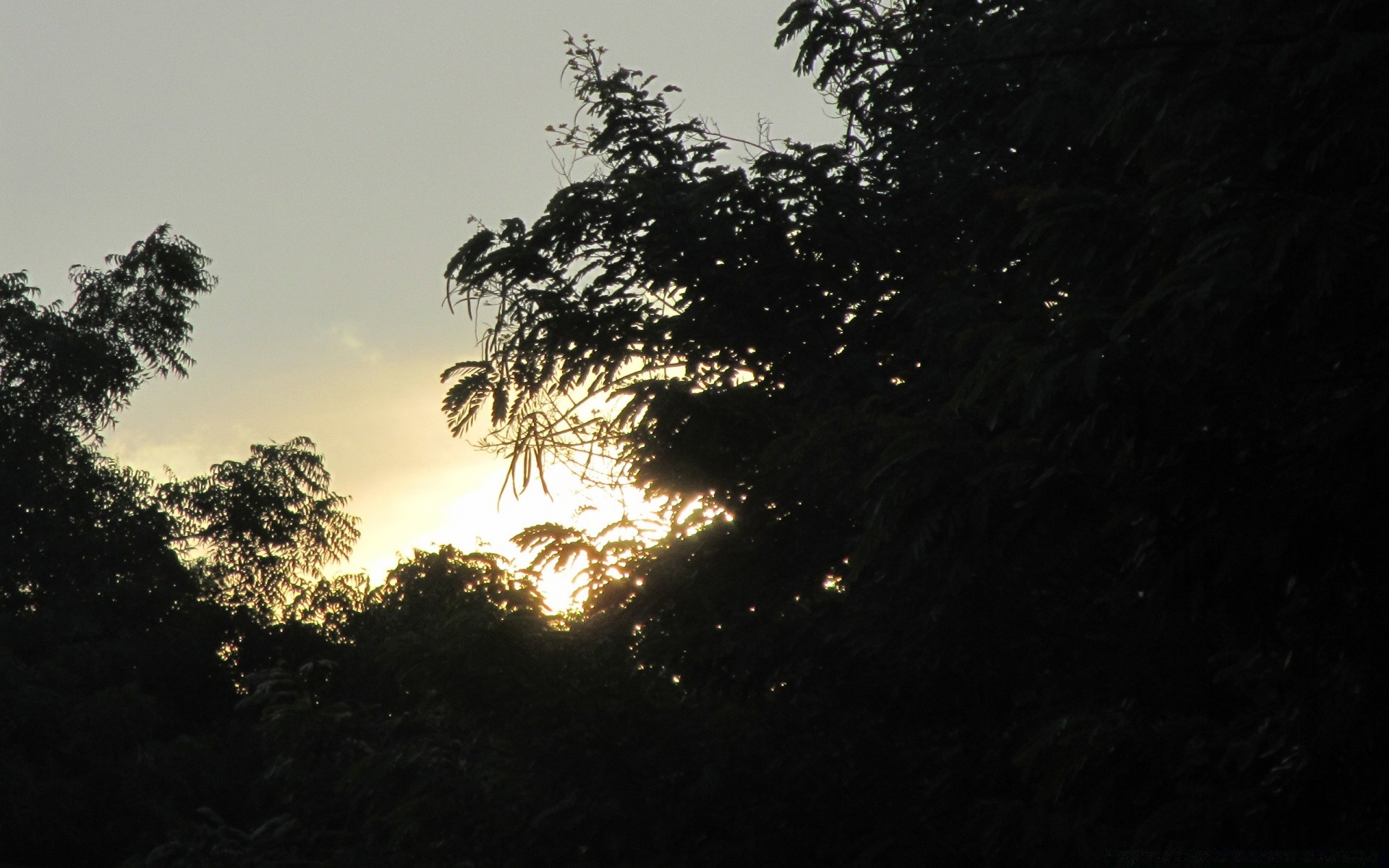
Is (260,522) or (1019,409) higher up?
(260,522)

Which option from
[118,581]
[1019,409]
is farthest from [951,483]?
[118,581]

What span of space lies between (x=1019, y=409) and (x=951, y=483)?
526mm

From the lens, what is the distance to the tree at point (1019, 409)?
3.82 meters

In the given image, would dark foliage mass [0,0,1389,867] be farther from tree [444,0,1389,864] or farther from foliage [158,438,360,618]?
foliage [158,438,360,618]

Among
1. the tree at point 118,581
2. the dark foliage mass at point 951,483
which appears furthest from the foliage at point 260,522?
the dark foliage mass at point 951,483

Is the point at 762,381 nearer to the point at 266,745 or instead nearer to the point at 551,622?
the point at 551,622

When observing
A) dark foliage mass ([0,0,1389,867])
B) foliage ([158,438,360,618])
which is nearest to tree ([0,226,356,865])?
foliage ([158,438,360,618])

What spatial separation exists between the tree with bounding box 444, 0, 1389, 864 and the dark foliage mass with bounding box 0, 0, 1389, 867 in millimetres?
20

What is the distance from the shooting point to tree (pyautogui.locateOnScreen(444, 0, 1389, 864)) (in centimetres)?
382

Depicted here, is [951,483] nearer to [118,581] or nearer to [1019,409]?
[1019,409]

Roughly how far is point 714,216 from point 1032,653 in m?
3.34

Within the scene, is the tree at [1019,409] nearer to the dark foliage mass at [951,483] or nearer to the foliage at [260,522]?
the dark foliage mass at [951,483]

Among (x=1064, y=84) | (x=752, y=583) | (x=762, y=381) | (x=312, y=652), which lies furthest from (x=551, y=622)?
(x=312, y=652)

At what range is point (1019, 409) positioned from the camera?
4875 millimetres
